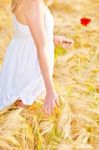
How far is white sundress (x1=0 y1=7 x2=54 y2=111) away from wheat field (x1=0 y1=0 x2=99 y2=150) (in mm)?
67

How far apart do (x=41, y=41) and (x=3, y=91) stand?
44cm

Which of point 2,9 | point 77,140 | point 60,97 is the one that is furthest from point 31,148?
point 2,9

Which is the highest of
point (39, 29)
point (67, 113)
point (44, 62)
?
point (39, 29)

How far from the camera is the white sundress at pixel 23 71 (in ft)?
8.49

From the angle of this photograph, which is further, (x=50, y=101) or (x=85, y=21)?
(x=85, y=21)

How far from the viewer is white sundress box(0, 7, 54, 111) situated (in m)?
2.59

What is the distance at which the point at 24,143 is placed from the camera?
2.46 metres

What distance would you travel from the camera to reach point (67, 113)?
263 cm

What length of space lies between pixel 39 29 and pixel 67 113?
0.50 metres

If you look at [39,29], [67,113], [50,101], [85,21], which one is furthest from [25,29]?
[85,21]

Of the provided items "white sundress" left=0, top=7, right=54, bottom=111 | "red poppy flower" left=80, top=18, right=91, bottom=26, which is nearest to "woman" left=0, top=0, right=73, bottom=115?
"white sundress" left=0, top=7, right=54, bottom=111

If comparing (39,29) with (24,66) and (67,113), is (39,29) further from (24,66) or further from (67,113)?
(67,113)

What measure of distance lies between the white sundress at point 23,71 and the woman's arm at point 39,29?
0.18 meters

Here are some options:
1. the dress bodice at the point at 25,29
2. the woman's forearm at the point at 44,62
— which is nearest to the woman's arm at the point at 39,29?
the woman's forearm at the point at 44,62
